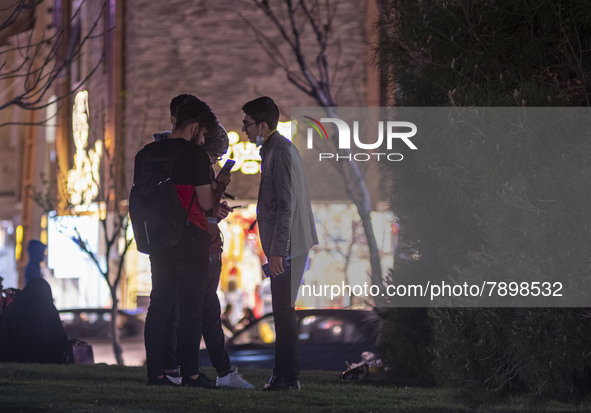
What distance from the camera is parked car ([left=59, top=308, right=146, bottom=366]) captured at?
1908 cm

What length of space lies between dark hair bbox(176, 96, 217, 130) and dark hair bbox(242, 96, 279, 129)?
10.5 inches

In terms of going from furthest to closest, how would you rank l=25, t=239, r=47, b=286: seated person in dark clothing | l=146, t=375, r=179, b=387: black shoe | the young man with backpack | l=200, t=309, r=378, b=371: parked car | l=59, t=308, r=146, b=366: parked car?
l=59, t=308, r=146, b=366: parked car
l=200, t=309, r=378, b=371: parked car
l=25, t=239, r=47, b=286: seated person in dark clothing
l=146, t=375, r=179, b=387: black shoe
the young man with backpack

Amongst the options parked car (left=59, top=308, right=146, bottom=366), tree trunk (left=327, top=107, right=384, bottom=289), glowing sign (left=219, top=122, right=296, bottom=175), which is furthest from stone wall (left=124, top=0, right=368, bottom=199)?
tree trunk (left=327, top=107, right=384, bottom=289)

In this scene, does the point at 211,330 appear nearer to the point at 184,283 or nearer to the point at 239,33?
the point at 184,283

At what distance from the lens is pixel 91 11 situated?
35.1m

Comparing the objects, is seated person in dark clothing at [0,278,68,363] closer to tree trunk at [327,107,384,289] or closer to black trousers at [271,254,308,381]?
black trousers at [271,254,308,381]

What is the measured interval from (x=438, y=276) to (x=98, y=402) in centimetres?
308

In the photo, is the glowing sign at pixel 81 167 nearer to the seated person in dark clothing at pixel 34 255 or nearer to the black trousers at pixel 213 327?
the seated person in dark clothing at pixel 34 255

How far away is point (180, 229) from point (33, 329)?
3387mm

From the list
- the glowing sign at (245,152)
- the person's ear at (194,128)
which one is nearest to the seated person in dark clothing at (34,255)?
the person's ear at (194,128)

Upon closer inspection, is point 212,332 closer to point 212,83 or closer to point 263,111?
point 263,111

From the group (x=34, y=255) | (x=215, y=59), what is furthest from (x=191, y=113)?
(x=215, y=59)

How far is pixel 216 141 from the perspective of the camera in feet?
25.2

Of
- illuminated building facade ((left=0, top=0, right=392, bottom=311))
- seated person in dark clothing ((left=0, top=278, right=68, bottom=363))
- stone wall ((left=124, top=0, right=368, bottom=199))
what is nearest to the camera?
seated person in dark clothing ((left=0, top=278, right=68, bottom=363))
